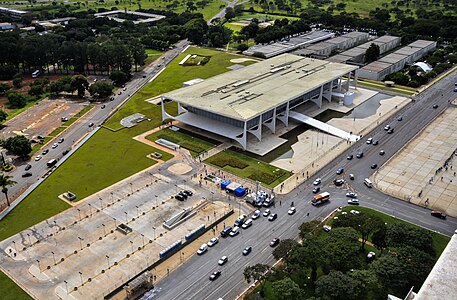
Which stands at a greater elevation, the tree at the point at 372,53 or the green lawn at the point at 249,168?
the tree at the point at 372,53

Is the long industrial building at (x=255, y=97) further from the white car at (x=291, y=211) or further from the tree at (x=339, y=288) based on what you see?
the tree at (x=339, y=288)

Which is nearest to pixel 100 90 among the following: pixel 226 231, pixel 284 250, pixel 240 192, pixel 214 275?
pixel 240 192

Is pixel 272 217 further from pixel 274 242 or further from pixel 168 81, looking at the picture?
pixel 168 81

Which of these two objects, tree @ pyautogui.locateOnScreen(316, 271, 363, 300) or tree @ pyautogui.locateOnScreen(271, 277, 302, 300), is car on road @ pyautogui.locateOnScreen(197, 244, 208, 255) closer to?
tree @ pyautogui.locateOnScreen(271, 277, 302, 300)

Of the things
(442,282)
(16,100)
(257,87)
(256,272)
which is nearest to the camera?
(442,282)

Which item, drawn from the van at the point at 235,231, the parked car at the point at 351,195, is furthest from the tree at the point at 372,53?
the van at the point at 235,231

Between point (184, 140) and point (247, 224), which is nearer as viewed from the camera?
point (247, 224)
